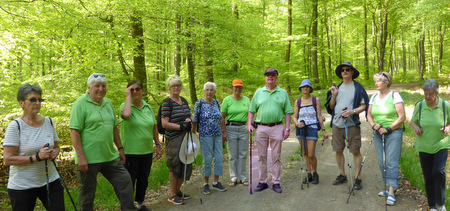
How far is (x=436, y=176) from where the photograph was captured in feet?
11.9

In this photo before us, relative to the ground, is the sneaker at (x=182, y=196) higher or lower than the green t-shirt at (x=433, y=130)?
lower

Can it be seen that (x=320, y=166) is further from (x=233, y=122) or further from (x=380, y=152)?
(x=233, y=122)

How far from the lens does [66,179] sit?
271 inches

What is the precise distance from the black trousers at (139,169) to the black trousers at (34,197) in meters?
1.07

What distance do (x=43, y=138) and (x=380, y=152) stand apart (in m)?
4.71

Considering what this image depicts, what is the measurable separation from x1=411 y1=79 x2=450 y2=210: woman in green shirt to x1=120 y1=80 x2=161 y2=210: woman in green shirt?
3.96 m

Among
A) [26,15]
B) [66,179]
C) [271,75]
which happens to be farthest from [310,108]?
[26,15]

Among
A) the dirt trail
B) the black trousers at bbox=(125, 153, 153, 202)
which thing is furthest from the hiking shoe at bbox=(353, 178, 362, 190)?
the black trousers at bbox=(125, 153, 153, 202)

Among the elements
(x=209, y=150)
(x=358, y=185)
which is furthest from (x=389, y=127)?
(x=209, y=150)

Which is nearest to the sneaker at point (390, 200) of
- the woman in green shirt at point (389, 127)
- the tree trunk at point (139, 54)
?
the woman in green shirt at point (389, 127)

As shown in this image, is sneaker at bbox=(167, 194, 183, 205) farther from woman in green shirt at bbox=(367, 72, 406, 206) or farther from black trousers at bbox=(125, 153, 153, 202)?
woman in green shirt at bbox=(367, 72, 406, 206)

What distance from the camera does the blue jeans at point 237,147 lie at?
502cm

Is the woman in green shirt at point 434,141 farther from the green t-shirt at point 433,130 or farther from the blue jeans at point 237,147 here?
the blue jeans at point 237,147

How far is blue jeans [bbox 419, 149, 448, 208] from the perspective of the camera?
11.8 ft
